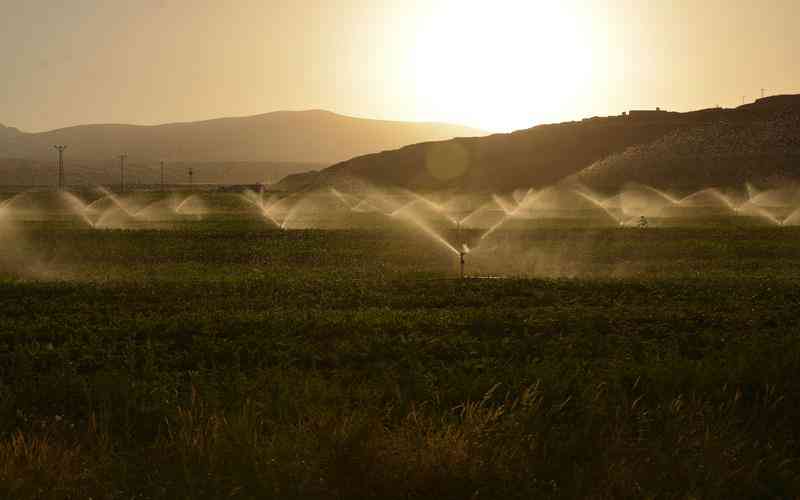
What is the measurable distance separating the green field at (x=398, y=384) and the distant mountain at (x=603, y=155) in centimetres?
8487

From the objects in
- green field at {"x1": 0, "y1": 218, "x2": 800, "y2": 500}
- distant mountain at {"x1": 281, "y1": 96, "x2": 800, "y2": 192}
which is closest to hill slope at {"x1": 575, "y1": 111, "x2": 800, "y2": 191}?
distant mountain at {"x1": 281, "y1": 96, "x2": 800, "y2": 192}

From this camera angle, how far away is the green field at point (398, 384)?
7.09 meters

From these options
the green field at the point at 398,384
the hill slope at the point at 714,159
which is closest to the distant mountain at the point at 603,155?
the hill slope at the point at 714,159

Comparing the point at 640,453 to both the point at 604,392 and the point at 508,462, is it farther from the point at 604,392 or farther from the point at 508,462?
the point at 604,392

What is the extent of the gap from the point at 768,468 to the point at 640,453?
111cm

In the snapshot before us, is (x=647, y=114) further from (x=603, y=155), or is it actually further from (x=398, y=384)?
(x=398, y=384)

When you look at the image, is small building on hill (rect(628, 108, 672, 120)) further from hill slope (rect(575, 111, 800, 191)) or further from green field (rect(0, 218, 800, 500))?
green field (rect(0, 218, 800, 500))

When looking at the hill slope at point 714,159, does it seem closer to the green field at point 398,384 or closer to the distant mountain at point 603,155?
the distant mountain at point 603,155

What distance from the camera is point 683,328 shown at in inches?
593

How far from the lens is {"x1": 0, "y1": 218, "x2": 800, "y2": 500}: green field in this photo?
709cm

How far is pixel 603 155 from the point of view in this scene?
5172 inches

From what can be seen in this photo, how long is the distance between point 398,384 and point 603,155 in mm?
126084

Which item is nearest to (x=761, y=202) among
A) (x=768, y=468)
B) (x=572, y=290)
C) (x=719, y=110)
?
(x=719, y=110)

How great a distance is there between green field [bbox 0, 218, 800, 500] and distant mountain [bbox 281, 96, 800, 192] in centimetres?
8487
